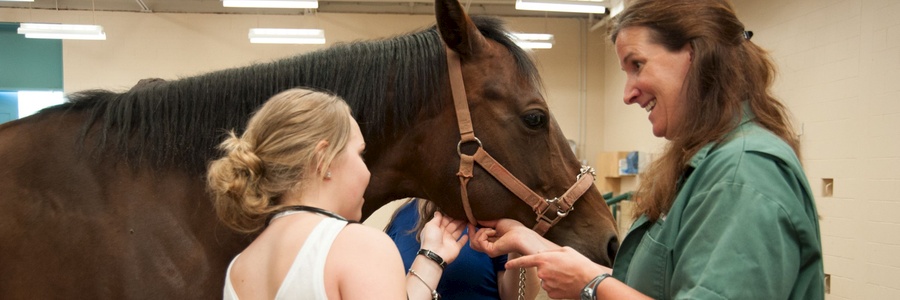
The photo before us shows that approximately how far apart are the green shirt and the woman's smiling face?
5.9 inches

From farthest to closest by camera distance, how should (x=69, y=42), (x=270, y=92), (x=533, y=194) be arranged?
(x=69, y=42), (x=533, y=194), (x=270, y=92)

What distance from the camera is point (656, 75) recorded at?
1.33 metres

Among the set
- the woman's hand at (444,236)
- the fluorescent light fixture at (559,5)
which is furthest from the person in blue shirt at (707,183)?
the fluorescent light fixture at (559,5)

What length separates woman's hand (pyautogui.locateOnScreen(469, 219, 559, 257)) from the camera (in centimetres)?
168

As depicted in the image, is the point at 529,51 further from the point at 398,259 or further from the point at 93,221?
the point at 93,221

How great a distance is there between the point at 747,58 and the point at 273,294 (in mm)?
1066

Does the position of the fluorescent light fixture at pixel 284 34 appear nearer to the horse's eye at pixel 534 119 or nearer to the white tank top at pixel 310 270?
the horse's eye at pixel 534 119

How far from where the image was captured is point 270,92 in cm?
181

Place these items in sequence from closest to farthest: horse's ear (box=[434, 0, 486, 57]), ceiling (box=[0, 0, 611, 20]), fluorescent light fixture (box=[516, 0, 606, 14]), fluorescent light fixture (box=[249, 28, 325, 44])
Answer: horse's ear (box=[434, 0, 486, 57]), fluorescent light fixture (box=[516, 0, 606, 14]), fluorescent light fixture (box=[249, 28, 325, 44]), ceiling (box=[0, 0, 611, 20])

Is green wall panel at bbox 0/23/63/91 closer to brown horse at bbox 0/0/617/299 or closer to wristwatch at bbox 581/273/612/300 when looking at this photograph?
brown horse at bbox 0/0/617/299

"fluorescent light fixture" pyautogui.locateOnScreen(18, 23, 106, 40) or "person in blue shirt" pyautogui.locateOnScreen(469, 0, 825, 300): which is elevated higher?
"fluorescent light fixture" pyautogui.locateOnScreen(18, 23, 106, 40)

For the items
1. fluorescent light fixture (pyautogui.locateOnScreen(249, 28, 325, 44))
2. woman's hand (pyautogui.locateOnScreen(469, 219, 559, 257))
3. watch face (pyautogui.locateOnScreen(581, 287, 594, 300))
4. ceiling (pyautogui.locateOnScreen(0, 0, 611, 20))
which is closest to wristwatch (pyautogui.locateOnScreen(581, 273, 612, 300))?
watch face (pyautogui.locateOnScreen(581, 287, 594, 300))

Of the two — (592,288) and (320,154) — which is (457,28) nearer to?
(320,154)

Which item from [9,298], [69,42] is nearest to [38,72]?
[69,42]
